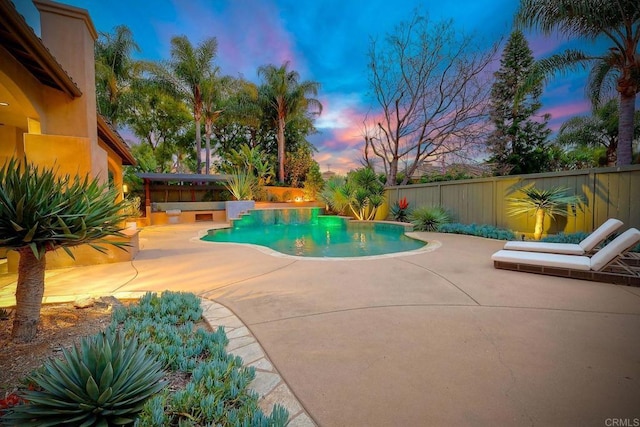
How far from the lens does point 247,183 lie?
16.0 meters

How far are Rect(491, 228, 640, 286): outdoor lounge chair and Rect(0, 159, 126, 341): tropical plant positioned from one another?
→ 580 cm

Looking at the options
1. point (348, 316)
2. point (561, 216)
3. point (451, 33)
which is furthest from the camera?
point (451, 33)

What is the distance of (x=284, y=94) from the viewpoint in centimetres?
2430

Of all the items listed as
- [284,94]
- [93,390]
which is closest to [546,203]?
[93,390]

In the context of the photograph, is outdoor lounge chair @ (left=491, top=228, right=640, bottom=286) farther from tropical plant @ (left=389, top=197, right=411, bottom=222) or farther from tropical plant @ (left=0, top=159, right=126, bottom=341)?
tropical plant @ (left=389, top=197, right=411, bottom=222)

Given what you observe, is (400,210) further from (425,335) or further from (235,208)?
(425,335)

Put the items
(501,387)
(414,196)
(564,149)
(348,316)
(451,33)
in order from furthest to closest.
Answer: (564,149), (451,33), (414,196), (348,316), (501,387)

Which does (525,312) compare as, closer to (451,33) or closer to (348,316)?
(348,316)

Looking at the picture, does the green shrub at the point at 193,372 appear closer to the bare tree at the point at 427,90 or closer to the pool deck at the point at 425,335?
the pool deck at the point at 425,335

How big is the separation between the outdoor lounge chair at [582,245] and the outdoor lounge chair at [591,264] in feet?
0.74

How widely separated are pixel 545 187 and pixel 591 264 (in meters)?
4.58

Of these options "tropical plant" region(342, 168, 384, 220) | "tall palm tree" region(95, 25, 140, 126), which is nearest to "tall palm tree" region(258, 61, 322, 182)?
"tall palm tree" region(95, 25, 140, 126)

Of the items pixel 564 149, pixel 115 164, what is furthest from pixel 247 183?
pixel 564 149

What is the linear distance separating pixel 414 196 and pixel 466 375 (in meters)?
10.9
